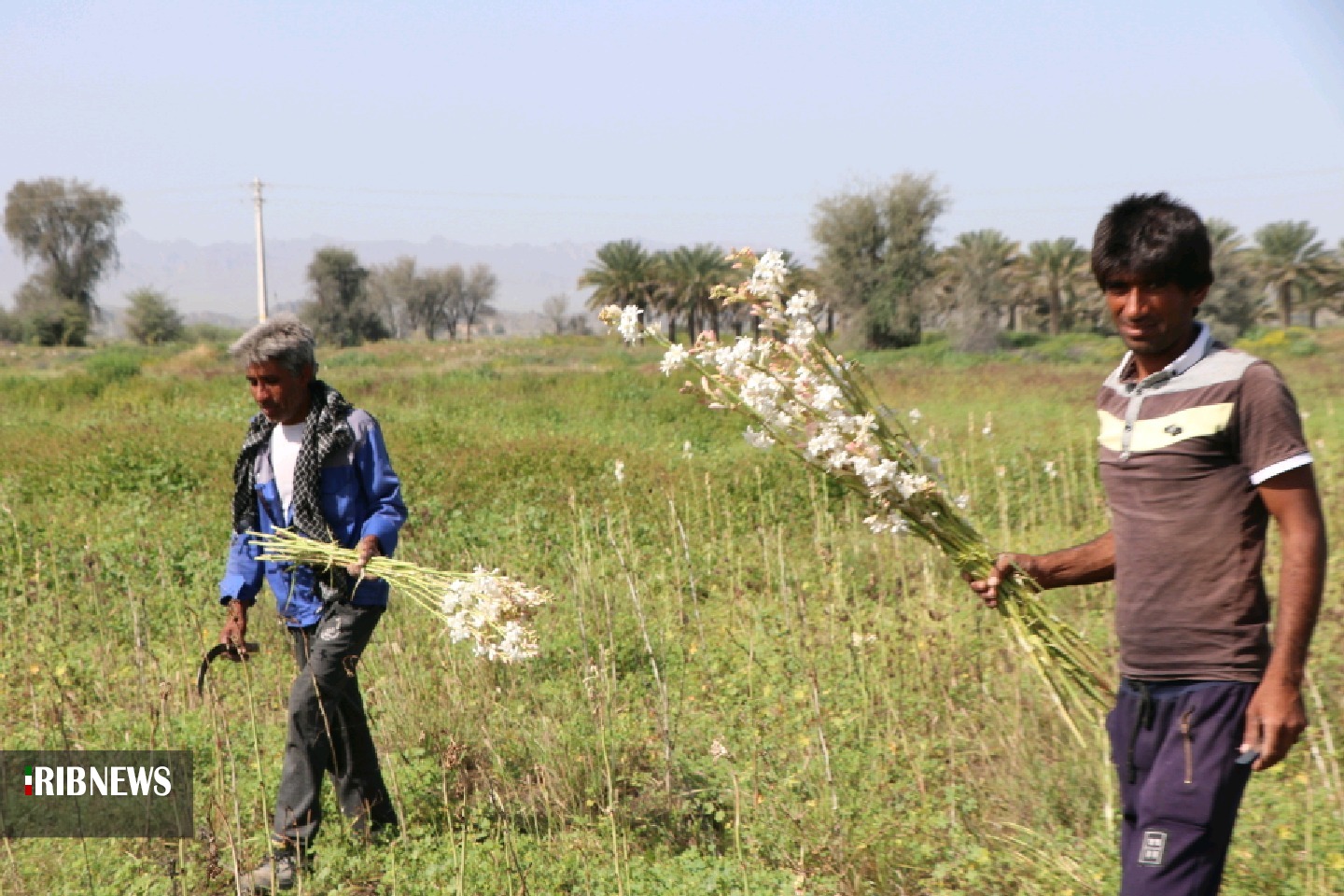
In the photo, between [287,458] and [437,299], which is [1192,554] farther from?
[437,299]

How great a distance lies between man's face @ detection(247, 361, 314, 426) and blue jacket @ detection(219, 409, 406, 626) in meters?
0.16

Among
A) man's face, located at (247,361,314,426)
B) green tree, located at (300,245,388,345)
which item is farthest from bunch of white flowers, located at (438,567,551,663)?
green tree, located at (300,245,388,345)

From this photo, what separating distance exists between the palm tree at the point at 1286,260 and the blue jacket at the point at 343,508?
60.9 metres

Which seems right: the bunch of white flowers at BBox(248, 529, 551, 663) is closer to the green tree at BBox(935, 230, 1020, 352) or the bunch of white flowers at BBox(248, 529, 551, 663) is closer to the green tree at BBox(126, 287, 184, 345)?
the green tree at BBox(935, 230, 1020, 352)

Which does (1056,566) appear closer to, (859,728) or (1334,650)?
(859,728)

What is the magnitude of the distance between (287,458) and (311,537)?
0.95ft

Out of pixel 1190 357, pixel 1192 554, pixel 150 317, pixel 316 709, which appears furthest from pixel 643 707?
pixel 150 317

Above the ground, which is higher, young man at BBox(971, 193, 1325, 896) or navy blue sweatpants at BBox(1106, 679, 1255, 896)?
young man at BBox(971, 193, 1325, 896)

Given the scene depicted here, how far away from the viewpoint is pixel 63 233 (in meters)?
92.6

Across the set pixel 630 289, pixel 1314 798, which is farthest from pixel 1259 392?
pixel 630 289

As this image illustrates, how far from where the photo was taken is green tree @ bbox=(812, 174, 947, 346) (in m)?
50.9

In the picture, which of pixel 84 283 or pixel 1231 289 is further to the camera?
pixel 84 283

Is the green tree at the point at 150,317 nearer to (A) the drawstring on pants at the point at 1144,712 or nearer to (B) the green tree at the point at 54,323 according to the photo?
(B) the green tree at the point at 54,323

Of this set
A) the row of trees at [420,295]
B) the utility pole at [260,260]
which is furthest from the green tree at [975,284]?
the row of trees at [420,295]
